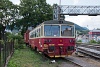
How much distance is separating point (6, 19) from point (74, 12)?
19.5 m

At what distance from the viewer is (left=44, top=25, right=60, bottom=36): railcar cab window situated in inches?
627

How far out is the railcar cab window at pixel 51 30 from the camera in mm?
15922

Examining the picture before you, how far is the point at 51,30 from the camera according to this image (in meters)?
16.0

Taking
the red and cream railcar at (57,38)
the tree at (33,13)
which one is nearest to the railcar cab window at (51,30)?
the red and cream railcar at (57,38)

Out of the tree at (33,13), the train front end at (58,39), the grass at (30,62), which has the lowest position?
the grass at (30,62)

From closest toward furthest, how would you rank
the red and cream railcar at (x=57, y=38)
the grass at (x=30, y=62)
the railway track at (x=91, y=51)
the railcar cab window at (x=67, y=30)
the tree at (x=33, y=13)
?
1. the grass at (x=30, y=62)
2. the red and cream railcar at (x=57, y=38)
3. the railcar cab window at (x=67, y=30)
4. the railway track at (x=91, y=51)
5. the tree at (x=33, y=13)

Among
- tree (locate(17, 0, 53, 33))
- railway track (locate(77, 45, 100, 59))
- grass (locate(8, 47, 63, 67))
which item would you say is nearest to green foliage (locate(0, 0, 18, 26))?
tree (locate(17, 0, 53, 33))

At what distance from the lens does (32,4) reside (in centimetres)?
5797

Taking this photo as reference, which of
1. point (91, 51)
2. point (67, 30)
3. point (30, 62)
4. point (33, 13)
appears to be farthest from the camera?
point (33, 13)

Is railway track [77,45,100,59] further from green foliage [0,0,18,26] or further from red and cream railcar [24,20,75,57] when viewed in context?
green foliage [0,0,18,26]

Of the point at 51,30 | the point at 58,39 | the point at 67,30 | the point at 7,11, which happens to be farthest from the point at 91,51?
the point at 7,11

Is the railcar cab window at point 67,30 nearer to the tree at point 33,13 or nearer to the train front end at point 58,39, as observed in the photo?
the train front end at point 58,39

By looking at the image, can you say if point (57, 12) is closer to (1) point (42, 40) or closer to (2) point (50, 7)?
(2) point (50, 7)

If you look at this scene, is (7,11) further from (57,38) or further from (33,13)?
(57,38)
